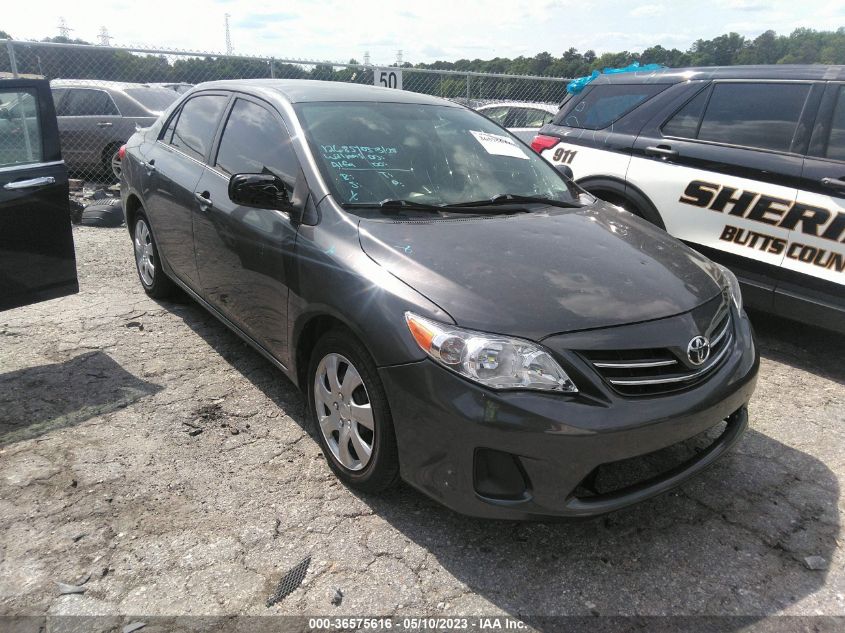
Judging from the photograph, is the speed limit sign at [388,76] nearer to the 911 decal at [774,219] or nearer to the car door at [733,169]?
the car door at [733,169]

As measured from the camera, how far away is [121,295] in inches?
208

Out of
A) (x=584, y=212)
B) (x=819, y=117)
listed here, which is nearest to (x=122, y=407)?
(x=584, y=212)

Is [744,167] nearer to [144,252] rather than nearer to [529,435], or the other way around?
[529,435]

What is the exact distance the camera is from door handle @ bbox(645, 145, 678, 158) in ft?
15.7

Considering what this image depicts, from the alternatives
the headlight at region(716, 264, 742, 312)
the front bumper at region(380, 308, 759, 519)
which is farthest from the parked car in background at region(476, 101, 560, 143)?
the front bumper at region(380, 308, 759, 519)

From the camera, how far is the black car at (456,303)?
2.25 m

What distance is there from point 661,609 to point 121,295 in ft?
15.1

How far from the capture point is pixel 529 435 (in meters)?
2.18

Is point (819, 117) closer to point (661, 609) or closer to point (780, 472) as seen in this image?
point (780, 472)

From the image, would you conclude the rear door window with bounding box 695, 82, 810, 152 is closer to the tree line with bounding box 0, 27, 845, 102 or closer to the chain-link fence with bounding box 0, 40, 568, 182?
the tree line with bounding box 0, 27, 845, 102

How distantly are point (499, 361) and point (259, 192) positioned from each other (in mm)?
1465

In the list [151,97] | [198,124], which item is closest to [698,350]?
[198,124]

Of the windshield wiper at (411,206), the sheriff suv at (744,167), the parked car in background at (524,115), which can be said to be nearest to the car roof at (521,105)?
the parked car in background at (524,115)

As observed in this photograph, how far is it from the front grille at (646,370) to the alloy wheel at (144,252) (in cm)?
371
